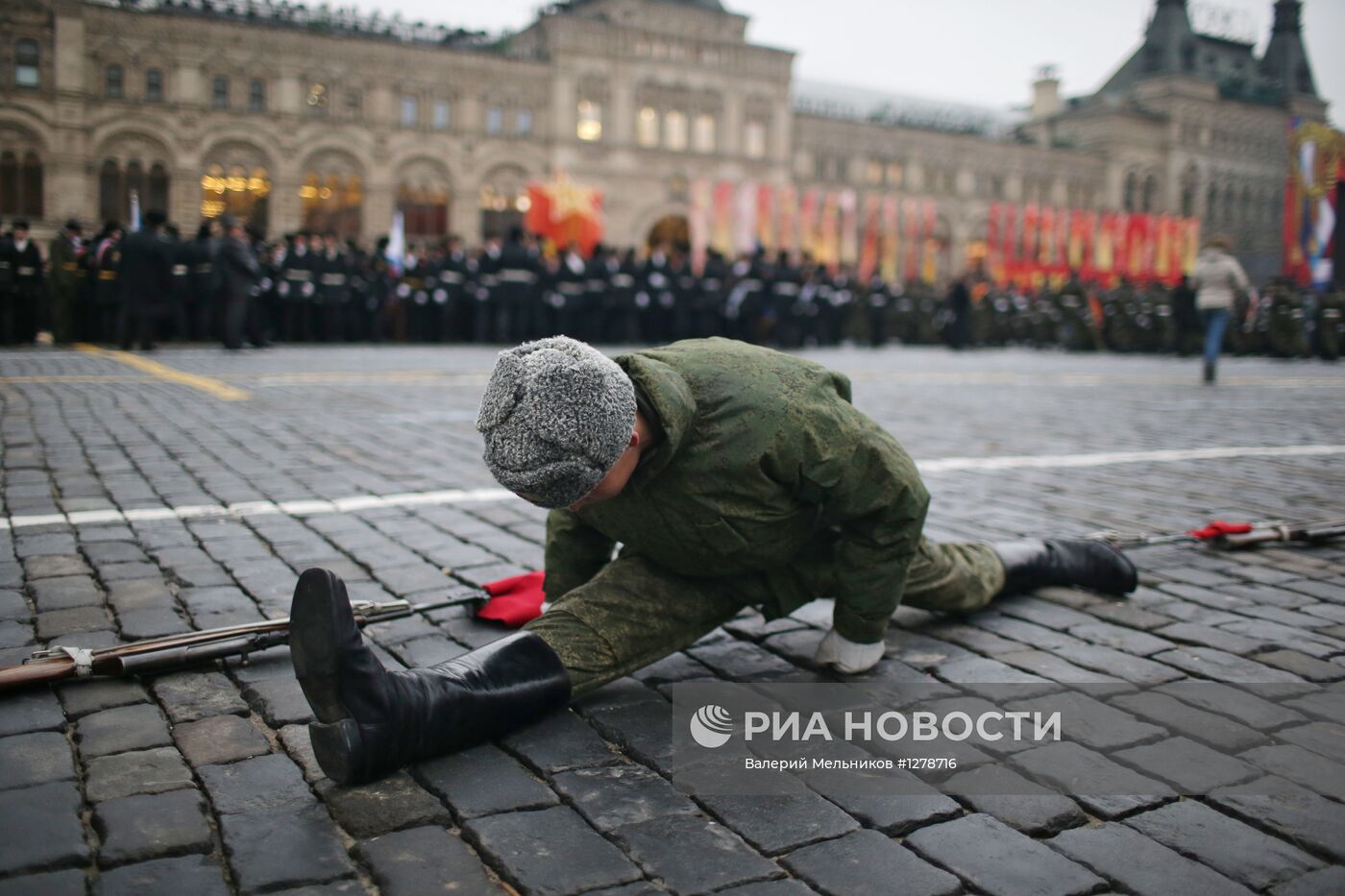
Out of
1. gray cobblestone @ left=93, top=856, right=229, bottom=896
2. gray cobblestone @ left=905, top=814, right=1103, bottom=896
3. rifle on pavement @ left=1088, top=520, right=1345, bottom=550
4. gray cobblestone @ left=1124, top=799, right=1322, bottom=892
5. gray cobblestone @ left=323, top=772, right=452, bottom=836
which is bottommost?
gray cobblestone @ left=323, top=772, right=452, bottom=836

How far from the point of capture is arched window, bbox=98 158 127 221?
3522 centimetres

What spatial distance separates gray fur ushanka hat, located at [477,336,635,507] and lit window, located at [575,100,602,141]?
42.8m

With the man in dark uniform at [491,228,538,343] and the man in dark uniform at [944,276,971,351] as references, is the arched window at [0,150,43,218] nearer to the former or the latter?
the man in dark uniform at [491,228,538,343]

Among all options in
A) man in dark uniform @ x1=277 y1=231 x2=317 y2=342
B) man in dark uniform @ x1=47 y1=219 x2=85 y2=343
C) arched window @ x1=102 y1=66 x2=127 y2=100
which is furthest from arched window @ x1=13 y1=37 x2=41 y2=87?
man in dark uniform @ x1=47 y1=219 x2=85 y2=343

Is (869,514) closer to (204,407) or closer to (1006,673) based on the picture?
(1006,673)

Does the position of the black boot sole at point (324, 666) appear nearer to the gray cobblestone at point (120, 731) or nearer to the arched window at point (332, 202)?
the gray cobblestone at point (120, 731)

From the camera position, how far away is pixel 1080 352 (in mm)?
25641

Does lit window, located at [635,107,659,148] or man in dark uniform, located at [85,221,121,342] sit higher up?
lit window, located at [635,107,659,148]

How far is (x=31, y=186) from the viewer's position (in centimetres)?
3450

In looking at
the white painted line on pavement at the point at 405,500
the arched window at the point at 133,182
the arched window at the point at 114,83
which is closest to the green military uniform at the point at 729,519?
the white painted line on pavement at the point at 405,500

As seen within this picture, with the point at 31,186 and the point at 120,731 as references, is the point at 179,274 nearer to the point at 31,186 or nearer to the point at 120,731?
the point at 120,731

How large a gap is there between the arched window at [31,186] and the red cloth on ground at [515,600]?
38.2m

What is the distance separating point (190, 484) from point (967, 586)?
354 centimetres

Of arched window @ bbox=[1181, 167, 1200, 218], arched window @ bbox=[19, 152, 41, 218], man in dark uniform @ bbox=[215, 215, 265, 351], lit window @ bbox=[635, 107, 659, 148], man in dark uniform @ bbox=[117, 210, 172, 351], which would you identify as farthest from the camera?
arched window @ bbox=[1181, 167, 1200, 218]
